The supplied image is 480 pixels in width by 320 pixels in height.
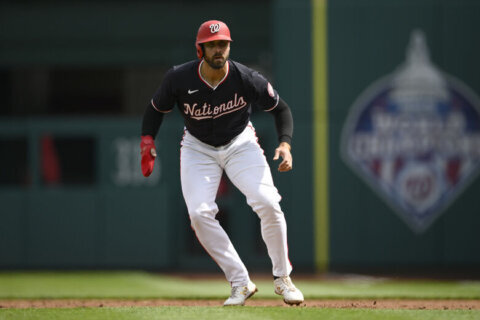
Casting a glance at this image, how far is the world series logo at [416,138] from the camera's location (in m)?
12.2

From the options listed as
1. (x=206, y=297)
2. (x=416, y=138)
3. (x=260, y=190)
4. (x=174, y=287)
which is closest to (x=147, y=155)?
(x=260, y=190)

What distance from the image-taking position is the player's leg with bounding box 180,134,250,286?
5.65m

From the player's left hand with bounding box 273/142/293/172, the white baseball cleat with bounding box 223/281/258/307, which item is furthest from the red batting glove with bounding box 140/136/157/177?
the white baseball cleat with bounding box 223/281/258/307

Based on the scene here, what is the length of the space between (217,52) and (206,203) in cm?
103

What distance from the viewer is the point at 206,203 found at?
5.66m

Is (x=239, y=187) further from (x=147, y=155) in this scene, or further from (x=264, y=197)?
(x=147, y=155)

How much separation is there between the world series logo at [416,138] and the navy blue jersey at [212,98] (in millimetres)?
6566

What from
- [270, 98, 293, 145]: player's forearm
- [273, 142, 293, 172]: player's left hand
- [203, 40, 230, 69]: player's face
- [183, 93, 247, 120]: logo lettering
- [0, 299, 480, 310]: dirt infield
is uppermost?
[203, 40, 230, 69]: player's face

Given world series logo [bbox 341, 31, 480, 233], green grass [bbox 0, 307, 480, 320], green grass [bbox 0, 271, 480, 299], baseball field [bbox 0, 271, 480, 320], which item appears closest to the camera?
green grass [bbox 0, 307, 480, 320]

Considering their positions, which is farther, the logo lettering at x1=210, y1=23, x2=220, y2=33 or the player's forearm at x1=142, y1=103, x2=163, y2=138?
the player's forearm at x1=142, y1=103, x2=163, y2=138

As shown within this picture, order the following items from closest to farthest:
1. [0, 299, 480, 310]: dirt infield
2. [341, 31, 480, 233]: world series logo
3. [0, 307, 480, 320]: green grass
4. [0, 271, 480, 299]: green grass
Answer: [0, 307, 480, 320]: green grass → [0, 299, 480, 310]: dirt infield → [0, 271, 480, 299]: green grass → [341, 31, 480, 233]: world series logo

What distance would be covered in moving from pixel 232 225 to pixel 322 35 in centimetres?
312

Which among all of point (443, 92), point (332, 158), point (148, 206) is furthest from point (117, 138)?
point (443, 92)

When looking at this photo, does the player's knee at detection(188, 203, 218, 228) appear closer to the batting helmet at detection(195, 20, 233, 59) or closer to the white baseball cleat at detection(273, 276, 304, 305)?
the white baseball cleat at detection(273, 276, 304, 305)
